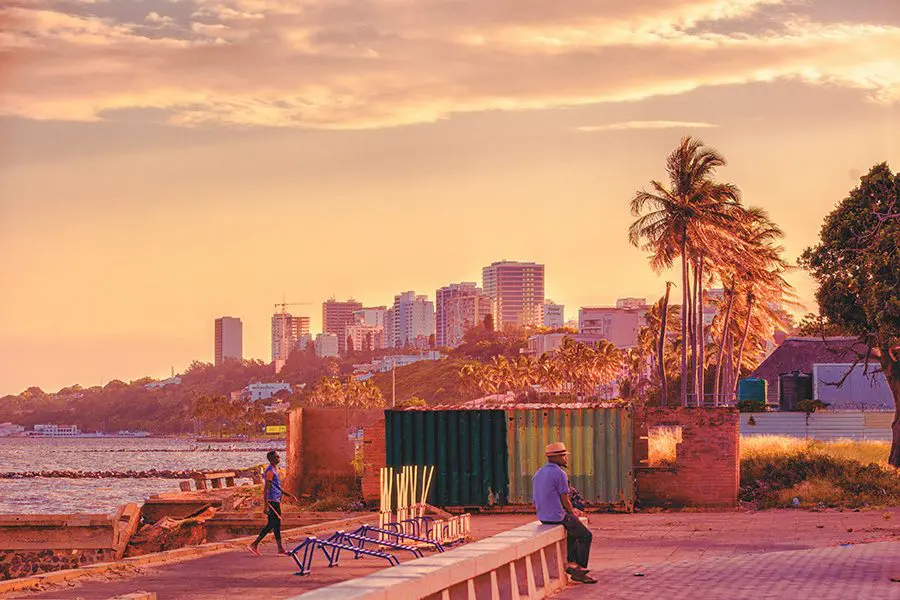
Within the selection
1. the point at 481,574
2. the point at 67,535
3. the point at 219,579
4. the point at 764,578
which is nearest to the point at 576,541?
the point at 764,578

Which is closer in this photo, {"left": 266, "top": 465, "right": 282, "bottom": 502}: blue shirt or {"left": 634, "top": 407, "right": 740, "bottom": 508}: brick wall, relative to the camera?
{"left": 266, "top": 465, "right": 282, "bottom": 502}: blue shirt

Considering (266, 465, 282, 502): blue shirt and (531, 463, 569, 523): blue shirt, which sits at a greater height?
(531, 463, 569, 523): blue shirt

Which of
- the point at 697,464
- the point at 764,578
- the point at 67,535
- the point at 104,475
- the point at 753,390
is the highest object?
the point at 753,390

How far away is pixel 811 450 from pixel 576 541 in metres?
28.5

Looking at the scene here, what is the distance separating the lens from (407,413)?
129ft

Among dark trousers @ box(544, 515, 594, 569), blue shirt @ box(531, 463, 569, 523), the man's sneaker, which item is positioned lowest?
the man's sneaker

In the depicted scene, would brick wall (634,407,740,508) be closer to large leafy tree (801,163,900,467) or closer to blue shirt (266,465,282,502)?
large leafy tree (801,163,900,467)

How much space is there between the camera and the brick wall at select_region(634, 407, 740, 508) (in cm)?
3800

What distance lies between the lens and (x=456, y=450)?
38938 millimetres

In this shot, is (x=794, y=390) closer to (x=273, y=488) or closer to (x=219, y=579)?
(x=273, y=488)

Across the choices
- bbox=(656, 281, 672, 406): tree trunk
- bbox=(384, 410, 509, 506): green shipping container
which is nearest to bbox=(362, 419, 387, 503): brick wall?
bbox=(384, 410, 509, 506): green shipping container

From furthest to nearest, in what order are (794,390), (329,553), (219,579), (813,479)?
(794,390)
(813,479)
(329,553)
(219,579)

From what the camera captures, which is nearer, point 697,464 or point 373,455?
point 697,464

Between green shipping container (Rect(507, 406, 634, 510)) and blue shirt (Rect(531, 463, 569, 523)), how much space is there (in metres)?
19.9
